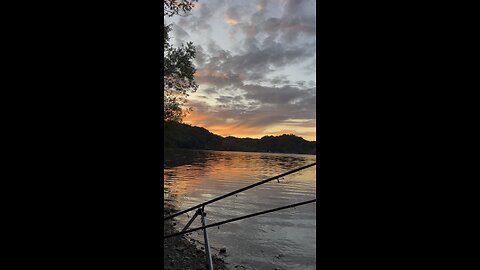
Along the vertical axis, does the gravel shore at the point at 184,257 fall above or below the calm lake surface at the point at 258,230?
above

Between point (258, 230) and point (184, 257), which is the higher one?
point (184, 257)

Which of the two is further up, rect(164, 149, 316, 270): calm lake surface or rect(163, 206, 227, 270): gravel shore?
rect(163, 206, 227, 270): gravel shore

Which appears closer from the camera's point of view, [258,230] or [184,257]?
[184,257]

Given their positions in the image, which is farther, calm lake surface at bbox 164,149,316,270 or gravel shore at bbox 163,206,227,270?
calm lake surface at bbox 164,149,316,270

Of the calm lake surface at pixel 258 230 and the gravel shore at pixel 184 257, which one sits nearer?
the gravel shore at pixel 184 257
